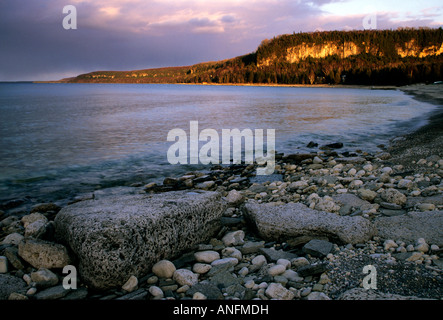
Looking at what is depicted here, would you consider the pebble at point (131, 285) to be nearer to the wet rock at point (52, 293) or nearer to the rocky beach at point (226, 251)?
the rocky beach at point (226, 251)

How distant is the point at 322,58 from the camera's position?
486 ft

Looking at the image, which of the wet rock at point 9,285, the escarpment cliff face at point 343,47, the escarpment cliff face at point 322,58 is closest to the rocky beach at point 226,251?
the wet rock at point 9,285

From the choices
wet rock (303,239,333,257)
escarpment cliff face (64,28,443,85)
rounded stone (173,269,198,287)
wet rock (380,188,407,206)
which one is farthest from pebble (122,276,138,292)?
escarpment cliff face (64,28,443,85)

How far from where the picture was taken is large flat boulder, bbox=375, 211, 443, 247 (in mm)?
3422

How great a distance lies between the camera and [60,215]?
3.65 m

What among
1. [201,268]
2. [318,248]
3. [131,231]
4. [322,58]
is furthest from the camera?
[322,58]

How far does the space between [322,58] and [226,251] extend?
16131 cm

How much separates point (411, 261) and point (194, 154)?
8.14m

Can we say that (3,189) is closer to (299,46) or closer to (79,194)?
(79,194)

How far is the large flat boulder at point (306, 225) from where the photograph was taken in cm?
359

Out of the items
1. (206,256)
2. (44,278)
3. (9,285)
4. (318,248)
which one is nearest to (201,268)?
(206,256)

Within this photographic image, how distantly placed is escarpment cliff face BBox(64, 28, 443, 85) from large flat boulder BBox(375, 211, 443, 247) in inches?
4351

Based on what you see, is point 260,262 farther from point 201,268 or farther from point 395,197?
point 395,197

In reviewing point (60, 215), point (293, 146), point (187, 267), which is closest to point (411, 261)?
point (187, 267)
